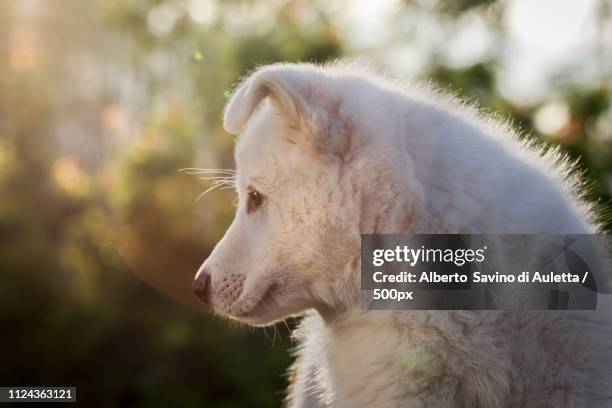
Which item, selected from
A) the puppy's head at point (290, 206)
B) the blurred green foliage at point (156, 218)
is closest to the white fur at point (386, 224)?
the puppy's head at point (290, 206)

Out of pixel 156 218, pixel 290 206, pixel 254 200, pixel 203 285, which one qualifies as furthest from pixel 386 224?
pixel 156 218

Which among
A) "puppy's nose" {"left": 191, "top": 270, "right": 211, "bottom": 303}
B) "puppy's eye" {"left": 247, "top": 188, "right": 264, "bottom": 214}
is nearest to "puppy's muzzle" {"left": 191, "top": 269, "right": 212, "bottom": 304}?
"puppy's nose" {"left": 191, "top": 270, "right": 211, "bottom": 303}

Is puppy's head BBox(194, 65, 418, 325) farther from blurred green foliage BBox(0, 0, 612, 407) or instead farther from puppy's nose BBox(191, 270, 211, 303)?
blurred green foliage BBox(0, 0, 612, 407)

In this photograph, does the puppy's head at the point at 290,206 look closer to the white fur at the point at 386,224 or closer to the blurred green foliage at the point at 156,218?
the white fur at the point at 386,224

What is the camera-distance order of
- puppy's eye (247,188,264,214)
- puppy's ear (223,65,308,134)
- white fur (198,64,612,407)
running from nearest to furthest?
1. white fur (198,64,612,407)
2. puppy's ear (223,65,308,134)
3. puppy's eye (247,188,264,214)

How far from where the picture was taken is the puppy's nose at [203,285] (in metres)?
3.29

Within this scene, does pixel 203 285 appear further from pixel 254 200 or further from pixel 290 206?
pixel 290 206

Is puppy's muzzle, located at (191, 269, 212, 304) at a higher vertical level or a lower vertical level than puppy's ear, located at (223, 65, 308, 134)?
lower

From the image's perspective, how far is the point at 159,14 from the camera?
746 inches

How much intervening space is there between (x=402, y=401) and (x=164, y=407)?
8.69 metres

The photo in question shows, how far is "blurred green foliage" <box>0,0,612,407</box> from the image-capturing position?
10.7 metres

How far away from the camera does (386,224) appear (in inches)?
110

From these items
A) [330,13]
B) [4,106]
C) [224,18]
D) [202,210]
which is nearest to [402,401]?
[202,210]

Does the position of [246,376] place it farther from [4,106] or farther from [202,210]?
[4,106]
